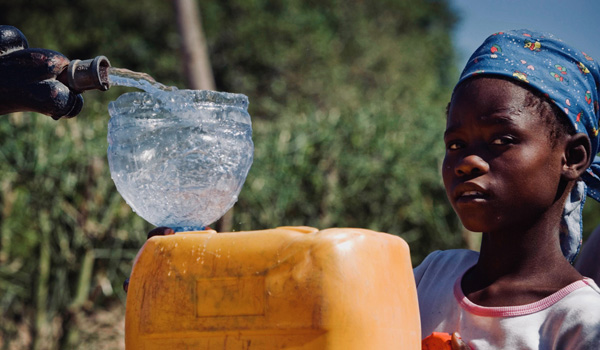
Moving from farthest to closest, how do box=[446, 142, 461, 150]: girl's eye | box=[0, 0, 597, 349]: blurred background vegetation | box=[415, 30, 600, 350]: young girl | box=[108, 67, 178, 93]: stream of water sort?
box=[0, 0, 597, 349]: blurred background vegetation, box=[446, 142, 461, 150]: girl's eye, box=[415, 30, 600, 350]: young girl, box=[108, 67, 178, 93]: stream of water

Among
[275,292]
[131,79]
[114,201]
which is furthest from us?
[114,201]

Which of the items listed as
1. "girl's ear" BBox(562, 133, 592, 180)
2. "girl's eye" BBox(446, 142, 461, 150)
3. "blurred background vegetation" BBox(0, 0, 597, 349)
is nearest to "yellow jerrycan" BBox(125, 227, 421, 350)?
"girl's eye" BBox(446, 142, 461, 150)

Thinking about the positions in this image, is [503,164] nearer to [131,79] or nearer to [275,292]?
[275,292]

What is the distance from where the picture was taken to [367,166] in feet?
20.0

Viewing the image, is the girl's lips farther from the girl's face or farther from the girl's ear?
the girl's ear

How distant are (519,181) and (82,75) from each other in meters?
1.03

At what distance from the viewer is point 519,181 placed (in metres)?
1.75

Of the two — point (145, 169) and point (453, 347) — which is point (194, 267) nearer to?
point (145, 169)

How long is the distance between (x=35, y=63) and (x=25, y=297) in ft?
13.2

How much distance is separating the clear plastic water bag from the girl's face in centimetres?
62

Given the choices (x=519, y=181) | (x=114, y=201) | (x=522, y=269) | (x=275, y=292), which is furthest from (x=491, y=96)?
(x=114, y=201)

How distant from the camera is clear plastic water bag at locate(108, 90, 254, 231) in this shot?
1.89m

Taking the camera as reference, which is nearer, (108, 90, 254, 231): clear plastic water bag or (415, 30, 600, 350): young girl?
(415, 30, 600, 350): young girl

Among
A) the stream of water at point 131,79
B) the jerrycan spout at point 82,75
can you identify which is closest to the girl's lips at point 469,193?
the stream of water at point 131,79
